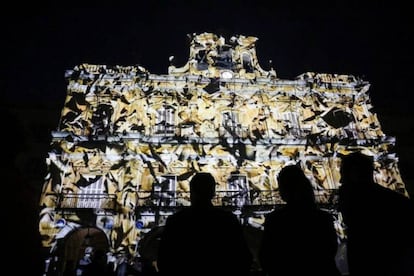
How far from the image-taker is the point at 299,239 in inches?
101

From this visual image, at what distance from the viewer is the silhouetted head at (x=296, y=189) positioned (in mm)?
2756

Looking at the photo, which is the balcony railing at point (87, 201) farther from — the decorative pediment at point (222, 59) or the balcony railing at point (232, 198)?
the decorative pediment at point (222, 59)

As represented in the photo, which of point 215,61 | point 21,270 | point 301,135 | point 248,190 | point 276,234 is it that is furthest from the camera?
point 215,61

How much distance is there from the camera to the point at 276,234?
8.64 feet

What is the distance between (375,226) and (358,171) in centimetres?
54

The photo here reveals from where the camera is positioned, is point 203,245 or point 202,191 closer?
point 203,245

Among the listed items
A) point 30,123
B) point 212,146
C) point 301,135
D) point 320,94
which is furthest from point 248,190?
point 30,123

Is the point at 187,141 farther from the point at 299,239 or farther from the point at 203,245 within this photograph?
the point at 299,239

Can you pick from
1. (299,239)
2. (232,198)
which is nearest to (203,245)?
(299,239)

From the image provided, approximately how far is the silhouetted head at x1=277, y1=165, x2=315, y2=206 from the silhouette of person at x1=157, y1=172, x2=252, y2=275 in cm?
63

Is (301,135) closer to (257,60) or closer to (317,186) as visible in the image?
(317,186)

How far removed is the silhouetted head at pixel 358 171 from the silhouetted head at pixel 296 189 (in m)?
0.39

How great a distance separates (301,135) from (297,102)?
2.87 meters

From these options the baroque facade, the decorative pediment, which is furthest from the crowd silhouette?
the decorative pediment
